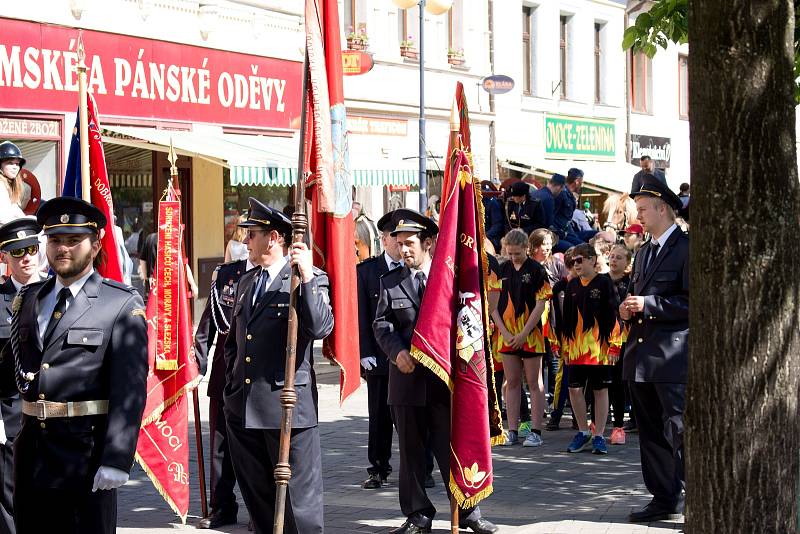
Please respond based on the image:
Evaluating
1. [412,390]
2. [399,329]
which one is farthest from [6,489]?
[399,329]

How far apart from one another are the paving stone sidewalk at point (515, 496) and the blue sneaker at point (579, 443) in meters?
0.09

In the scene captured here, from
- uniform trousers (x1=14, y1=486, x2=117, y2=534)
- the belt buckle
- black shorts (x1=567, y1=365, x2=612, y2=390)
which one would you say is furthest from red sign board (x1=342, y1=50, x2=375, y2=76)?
uniform trousers (x1=14, y1=486, x2=117, y2=534)

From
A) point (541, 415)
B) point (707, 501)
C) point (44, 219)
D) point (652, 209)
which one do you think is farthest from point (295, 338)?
point (541, 415)

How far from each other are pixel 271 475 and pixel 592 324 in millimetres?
5016

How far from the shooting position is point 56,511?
18.1 ft

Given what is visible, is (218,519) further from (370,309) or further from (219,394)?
(370,309)

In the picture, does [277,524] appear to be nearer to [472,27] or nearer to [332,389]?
[332,389]

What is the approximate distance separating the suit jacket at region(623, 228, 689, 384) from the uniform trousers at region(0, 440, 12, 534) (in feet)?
12.6

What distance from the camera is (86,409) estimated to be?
218 inches

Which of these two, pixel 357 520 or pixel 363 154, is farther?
pixel 363 154

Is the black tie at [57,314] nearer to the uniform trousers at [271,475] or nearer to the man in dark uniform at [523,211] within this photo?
the uniform trousers at [271,475]

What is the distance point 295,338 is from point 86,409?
102 cm

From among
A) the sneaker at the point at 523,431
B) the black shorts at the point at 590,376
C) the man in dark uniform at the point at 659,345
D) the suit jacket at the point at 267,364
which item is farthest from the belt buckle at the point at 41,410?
the sneaker at the point at 523,431

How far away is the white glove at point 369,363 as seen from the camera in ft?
31.5
